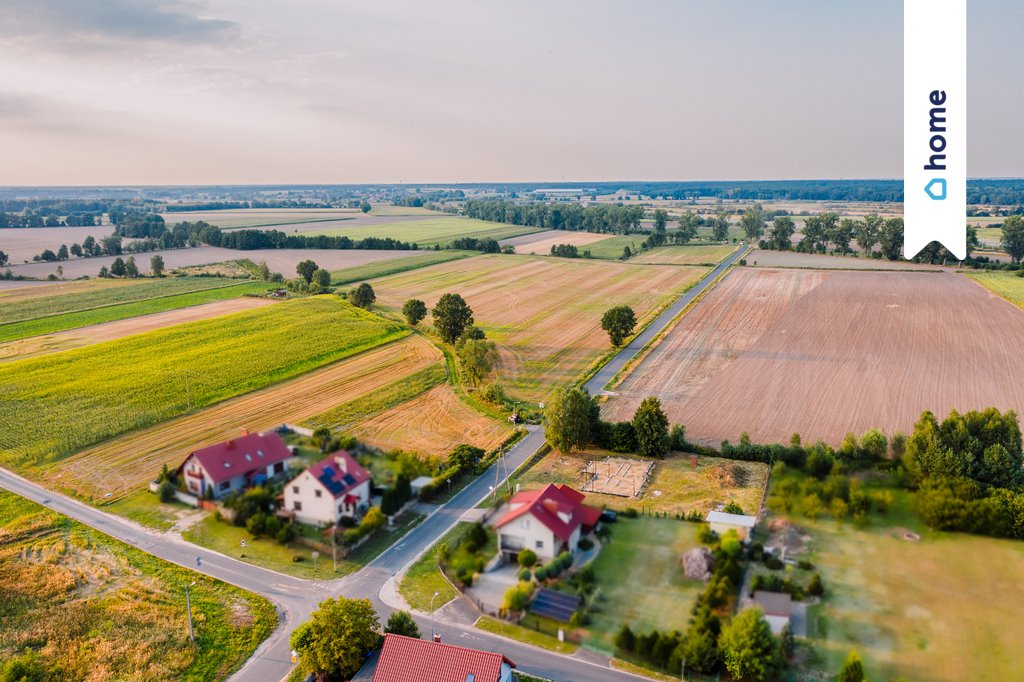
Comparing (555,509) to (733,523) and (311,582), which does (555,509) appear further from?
(311,582)

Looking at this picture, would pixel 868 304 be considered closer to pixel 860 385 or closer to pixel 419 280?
pixel 860 385

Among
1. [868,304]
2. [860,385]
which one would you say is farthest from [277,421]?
[868,304]

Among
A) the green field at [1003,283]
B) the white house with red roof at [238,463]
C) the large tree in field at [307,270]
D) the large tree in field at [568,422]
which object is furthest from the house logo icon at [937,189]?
the large tree in field at [307,270]

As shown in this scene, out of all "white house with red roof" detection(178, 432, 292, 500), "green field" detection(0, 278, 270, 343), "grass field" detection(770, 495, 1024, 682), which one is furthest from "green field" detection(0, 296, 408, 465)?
"grass field" detection(770, 495, 1024, 682)

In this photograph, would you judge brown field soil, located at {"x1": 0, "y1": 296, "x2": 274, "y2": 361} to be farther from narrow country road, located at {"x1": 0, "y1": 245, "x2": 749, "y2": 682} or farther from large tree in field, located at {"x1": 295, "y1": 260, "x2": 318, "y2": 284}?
narrow country road, located at {"x1": 0, "y1": 245, "x2": 749, "y2": 682}

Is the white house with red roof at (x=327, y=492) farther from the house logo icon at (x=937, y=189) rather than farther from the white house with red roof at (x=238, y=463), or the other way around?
the house logo icon at (x=937, y=189)

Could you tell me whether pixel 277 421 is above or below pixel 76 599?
above

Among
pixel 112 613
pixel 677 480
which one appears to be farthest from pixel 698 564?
pixel 112 613
